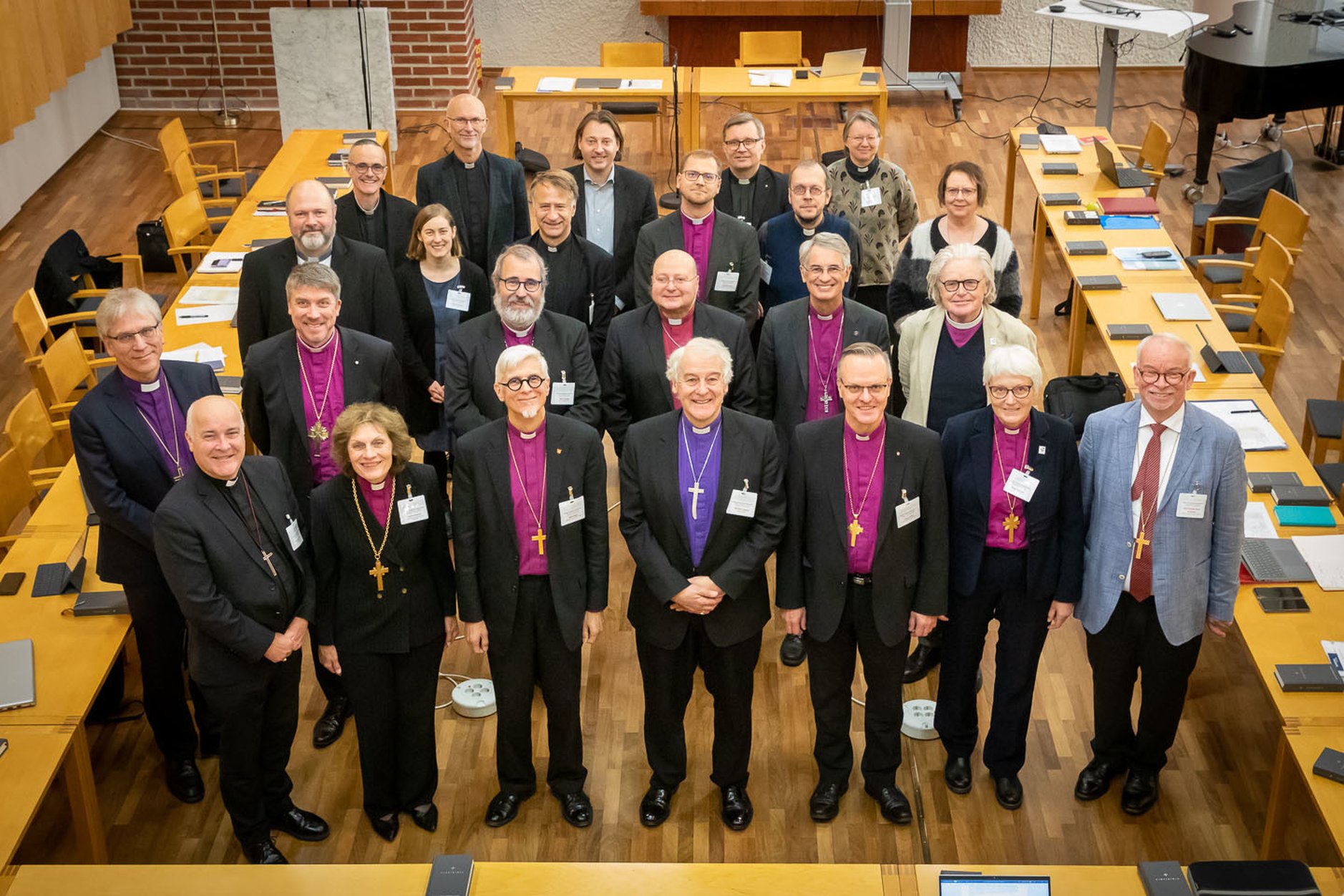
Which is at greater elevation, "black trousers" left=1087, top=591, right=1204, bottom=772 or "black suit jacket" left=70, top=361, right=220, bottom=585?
"black suit jacket" left=70, top=361, right=220, bottom=585

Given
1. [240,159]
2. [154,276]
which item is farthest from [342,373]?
[240,159]

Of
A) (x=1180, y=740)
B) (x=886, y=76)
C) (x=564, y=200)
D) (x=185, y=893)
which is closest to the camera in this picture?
(x=185, y=893)

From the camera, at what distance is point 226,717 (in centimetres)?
441

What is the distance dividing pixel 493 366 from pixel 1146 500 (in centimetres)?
231

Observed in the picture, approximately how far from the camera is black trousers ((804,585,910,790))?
4590 millimetres

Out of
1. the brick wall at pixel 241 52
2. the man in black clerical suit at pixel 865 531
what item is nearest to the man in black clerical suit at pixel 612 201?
the man in black clerical suit at pixel 865 531

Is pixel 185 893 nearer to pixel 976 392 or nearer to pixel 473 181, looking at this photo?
pixel 976 392

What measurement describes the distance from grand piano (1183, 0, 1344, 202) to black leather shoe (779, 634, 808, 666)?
20.9 ft

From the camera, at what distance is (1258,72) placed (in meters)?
9.88

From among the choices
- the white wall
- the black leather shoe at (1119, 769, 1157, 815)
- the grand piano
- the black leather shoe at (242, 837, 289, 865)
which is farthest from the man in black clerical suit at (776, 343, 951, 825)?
the white wall

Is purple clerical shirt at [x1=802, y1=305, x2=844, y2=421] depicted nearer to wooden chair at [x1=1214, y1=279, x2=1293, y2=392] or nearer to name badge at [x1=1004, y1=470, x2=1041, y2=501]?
name badge at [x1=1004, y1=470, x2=1041, y2=501]

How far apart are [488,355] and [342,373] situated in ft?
1.72

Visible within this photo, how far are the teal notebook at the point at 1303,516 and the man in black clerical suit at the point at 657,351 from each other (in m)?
1.99

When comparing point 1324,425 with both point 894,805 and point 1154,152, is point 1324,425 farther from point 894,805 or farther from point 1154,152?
point 1154,152
